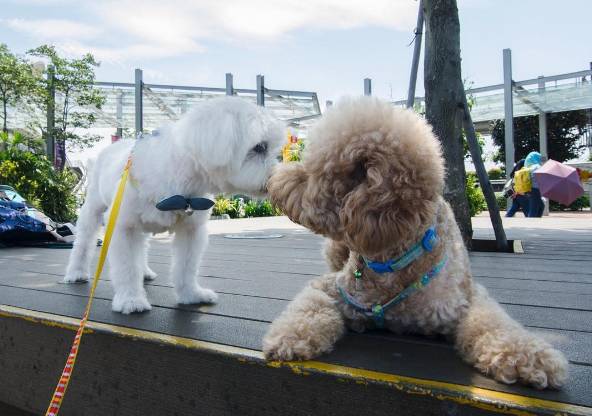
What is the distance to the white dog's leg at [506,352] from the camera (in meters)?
1.15

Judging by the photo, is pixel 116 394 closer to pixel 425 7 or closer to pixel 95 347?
pixel 95 347

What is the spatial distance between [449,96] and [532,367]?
3.07 m

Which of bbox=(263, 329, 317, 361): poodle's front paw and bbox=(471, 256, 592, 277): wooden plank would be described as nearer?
bbox=(263, 329, 317, 361): poodle's front paw

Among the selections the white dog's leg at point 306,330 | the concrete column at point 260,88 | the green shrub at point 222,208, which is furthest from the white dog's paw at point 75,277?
the concrete column at point 260,88

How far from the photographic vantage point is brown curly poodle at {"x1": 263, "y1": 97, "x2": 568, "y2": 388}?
4.41 ft

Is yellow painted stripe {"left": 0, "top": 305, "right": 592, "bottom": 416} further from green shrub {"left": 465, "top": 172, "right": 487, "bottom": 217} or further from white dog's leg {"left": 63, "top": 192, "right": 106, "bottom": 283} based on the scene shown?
green shrub {"left": 465, "top": 172, "right": 487, "bottom": 217}

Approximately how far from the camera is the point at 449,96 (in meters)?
3.85

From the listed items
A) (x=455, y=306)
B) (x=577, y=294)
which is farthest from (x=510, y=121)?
(x=455, y=306)

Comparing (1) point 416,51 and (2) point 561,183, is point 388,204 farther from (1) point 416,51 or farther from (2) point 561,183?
(2) point 561,183

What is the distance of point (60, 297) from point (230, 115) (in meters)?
1.29

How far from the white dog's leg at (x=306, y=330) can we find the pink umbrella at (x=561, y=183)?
7740 mm

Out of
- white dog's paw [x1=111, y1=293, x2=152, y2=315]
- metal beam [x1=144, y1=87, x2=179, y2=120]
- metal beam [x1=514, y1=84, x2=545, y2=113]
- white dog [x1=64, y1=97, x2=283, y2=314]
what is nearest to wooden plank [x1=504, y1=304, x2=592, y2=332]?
white dog [x1=64, y1=97, x2=283, y2=314]

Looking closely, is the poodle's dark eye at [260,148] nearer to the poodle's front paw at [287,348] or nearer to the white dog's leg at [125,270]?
the white dog's leg at [125,270]

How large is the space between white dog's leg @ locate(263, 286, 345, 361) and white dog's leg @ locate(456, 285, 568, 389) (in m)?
0.40
